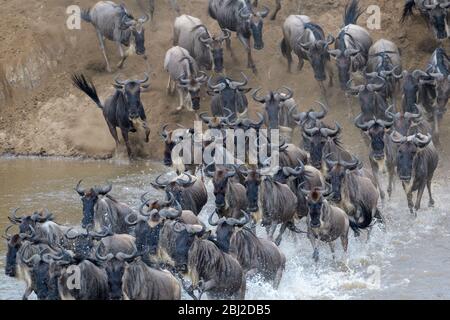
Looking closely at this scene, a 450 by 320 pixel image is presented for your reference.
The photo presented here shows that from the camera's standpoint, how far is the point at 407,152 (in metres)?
20.2

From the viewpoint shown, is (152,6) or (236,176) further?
Answer: (152,6)

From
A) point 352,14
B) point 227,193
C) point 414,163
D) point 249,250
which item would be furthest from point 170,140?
point 352,14

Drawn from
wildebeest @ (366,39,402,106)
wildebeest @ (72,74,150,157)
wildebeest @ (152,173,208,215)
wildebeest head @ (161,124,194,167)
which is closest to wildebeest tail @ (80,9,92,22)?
wildebeest @ (72,74,150,157)

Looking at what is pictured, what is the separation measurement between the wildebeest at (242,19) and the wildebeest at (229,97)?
195 cm

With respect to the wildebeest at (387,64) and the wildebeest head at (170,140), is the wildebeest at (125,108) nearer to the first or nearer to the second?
the wildebeest head at (170,140)

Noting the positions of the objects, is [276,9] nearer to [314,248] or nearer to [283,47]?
[283,47]

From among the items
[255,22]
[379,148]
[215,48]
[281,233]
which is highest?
[255,22]

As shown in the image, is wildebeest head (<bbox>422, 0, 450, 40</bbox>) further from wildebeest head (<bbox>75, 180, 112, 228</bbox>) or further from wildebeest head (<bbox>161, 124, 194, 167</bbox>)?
wildebeest head (<bbox>75, 180, 112, 228</bbox>)

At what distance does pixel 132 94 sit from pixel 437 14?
5911mm

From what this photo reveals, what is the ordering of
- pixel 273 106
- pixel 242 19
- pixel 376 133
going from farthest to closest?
pixel 242 19 < pixel 273 106 < pixel 376 133

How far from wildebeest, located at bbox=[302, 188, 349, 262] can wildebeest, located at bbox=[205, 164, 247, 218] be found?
91 centimetres

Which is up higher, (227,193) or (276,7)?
(276,7)

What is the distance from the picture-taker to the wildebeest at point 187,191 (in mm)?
18719
